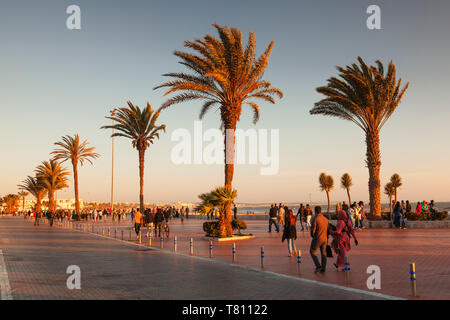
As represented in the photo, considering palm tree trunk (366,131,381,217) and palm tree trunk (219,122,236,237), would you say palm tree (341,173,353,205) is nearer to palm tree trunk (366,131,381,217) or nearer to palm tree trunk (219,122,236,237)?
palm tree trunk (366,131,381,217)

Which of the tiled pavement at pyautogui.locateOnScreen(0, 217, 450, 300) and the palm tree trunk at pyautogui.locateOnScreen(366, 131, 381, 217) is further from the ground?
the palm tree trunk at pyautogui.locateOnScreen(366, 131, 381, 217)

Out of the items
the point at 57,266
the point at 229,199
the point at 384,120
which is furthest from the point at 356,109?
the point at 57,266

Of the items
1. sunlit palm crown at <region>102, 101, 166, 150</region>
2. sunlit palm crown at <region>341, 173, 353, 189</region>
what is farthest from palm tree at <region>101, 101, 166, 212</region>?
sunlit palm crown at <region>341, 173, 353, 189</region>

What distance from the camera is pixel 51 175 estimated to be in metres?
66.7

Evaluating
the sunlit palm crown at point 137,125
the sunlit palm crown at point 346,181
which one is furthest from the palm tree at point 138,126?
the sunlit palm crown at point 346,181

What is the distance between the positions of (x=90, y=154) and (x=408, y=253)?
47305mm

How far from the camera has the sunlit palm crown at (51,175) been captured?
66.6 meters

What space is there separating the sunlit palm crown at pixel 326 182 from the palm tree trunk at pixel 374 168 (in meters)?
33.9

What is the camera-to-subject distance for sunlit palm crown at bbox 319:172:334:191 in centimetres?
6253

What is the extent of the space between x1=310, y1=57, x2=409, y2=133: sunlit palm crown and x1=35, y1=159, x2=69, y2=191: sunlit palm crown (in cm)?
5280

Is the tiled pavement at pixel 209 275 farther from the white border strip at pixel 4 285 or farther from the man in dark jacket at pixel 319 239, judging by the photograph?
the man in dark jacket at pixel 319 239

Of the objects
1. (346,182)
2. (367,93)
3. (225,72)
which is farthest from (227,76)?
(346,182)
